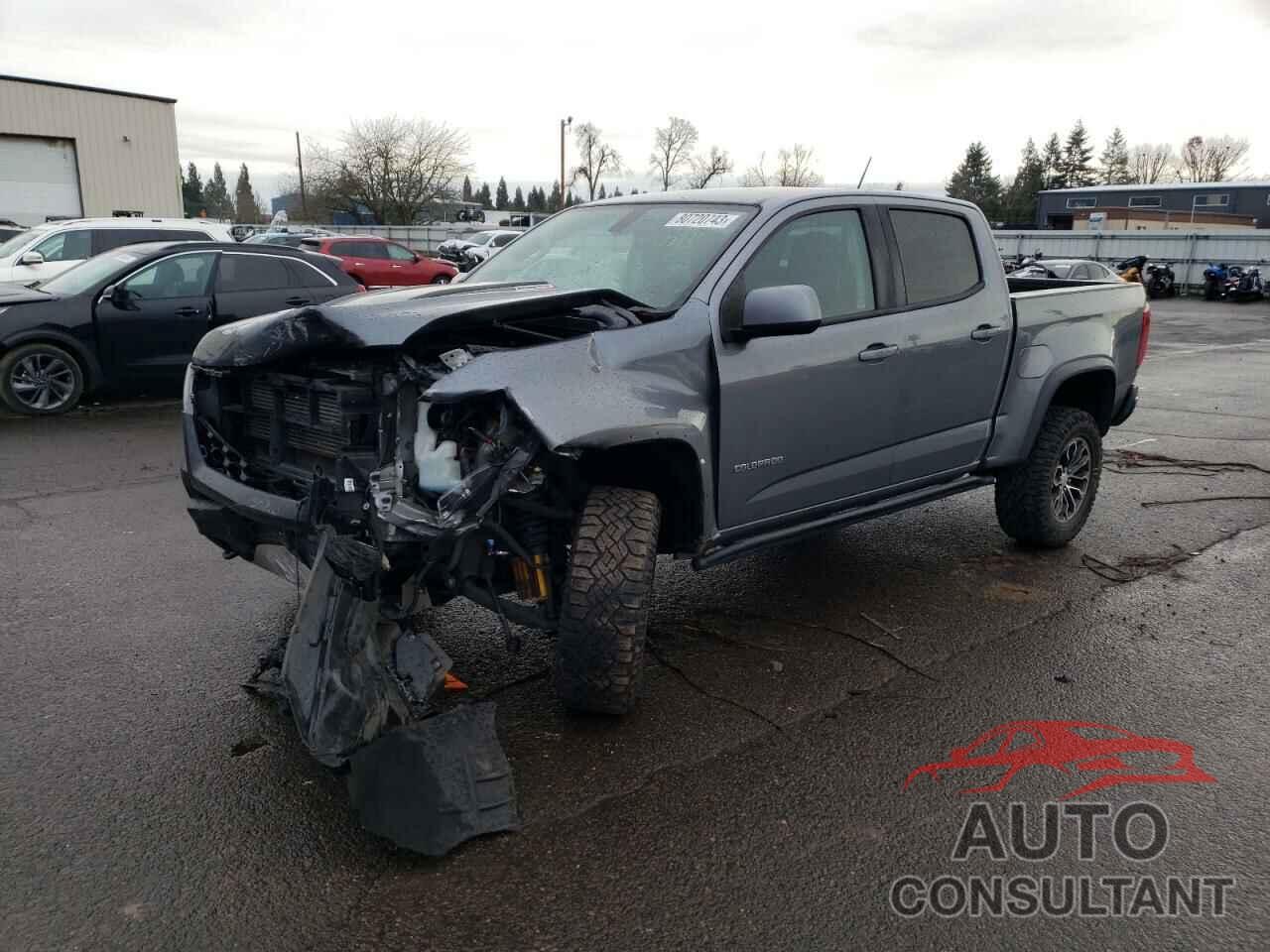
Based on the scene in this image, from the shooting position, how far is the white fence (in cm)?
3152

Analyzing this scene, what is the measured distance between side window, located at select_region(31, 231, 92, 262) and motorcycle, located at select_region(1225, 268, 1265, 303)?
97.8ft

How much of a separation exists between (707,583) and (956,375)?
1.66 metres

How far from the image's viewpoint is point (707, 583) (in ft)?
17.4

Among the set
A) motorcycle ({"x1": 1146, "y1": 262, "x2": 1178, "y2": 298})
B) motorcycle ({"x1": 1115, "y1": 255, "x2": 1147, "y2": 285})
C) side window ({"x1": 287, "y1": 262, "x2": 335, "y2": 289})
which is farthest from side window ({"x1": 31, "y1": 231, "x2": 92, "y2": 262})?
motorcycle ({"x1": 1146, "y1": 262, "x2": 1178, "y2": 298})

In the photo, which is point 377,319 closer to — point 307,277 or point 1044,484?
point 1044,484

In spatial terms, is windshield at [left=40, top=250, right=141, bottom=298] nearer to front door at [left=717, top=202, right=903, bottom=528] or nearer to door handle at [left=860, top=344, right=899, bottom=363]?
front door at [left=717, top=202, right=903, bottom=528]

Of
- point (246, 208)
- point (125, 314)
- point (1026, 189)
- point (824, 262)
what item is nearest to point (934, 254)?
point (824, 262)

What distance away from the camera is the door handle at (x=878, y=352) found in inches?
175

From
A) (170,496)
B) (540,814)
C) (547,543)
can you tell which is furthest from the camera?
(170,496)

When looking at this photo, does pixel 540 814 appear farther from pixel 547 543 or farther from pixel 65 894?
pixel 65 894

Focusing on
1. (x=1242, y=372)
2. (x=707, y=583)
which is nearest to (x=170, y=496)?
(x=707, y=583)

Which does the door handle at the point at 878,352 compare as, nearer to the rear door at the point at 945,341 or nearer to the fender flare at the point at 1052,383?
the rear door at the point at 945,341

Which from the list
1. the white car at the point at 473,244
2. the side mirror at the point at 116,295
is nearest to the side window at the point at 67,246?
the side mirror at the point at 116,295

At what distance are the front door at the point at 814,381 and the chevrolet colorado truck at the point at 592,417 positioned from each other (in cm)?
1
